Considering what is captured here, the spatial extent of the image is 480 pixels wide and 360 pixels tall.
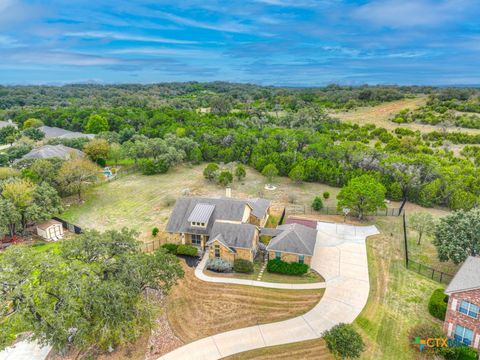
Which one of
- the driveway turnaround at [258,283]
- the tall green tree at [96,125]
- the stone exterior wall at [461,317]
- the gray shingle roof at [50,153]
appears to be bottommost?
the driveway turnaround at [258,283]

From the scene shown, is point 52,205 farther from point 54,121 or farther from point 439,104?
point 439,104

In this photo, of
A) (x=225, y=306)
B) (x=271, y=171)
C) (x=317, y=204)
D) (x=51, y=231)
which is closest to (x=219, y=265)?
(x=225, y=306)

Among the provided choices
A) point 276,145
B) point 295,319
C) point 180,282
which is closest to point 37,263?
point 180,282

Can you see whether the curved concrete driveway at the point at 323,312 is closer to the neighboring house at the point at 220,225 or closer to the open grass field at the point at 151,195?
the neighboring house at the point at 220,225

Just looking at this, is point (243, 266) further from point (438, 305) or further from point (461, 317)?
point (461, 317)

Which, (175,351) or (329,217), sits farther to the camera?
(329,217)

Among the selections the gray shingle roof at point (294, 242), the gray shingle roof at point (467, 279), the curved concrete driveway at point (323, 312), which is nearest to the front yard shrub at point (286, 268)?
the gray shingle roof at point (294, 242)
